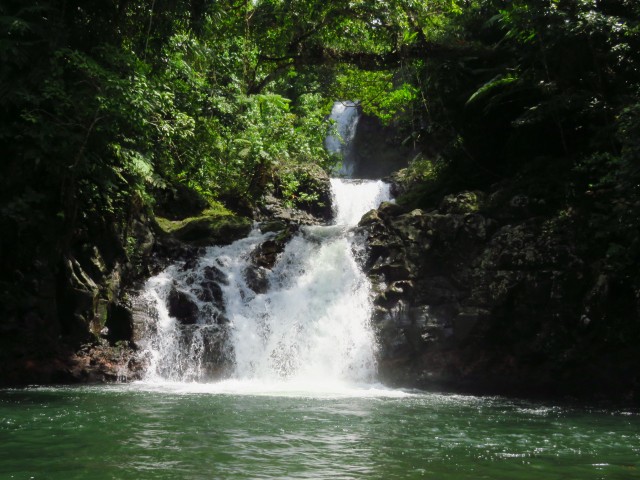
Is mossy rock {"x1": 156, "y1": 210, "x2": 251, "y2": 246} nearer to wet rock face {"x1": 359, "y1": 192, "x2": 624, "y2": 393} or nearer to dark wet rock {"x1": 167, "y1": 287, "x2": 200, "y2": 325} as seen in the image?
dark wet rock {"x1": 167, "y1": 287, "x2": 200, "y2": 325}

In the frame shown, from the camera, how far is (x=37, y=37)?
11867mm

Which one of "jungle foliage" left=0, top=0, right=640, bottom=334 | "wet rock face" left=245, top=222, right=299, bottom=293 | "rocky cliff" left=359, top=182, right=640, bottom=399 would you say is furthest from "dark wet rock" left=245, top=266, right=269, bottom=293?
"jungle foliage" left=0, top=0, right=640, bottom=334

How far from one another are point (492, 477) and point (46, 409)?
265 inches

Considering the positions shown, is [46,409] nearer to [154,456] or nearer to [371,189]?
[154,456]

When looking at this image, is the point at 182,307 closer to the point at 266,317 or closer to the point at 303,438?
the point at 266,317

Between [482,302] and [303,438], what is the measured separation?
7910 mm

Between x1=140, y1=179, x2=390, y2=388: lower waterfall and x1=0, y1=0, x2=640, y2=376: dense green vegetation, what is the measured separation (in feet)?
7.18

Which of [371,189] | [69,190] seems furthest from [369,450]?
[371,189]

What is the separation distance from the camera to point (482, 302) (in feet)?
46.4

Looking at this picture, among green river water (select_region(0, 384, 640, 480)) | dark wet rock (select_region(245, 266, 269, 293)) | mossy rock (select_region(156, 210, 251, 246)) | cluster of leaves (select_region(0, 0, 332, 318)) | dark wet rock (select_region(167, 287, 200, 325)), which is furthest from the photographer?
mossy rock (select_region(156, 210, 251, 246))

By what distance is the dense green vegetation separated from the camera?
11438 millimetres

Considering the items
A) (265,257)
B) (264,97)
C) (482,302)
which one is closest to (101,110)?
(265,257)

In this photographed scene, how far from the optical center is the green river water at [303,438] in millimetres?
5801

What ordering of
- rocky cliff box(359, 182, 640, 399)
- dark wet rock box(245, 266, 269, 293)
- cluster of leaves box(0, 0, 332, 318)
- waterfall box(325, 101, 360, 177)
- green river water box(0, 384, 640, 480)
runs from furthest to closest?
waterfall box(325, 101, 360, 177), dark wet rock box(245, 266, 269, 293), rocky cliff box(359, 182, 640, 399), cluster of leaves box(0, 0, 332, 318), green river water box(0, 384, 640, 480)
